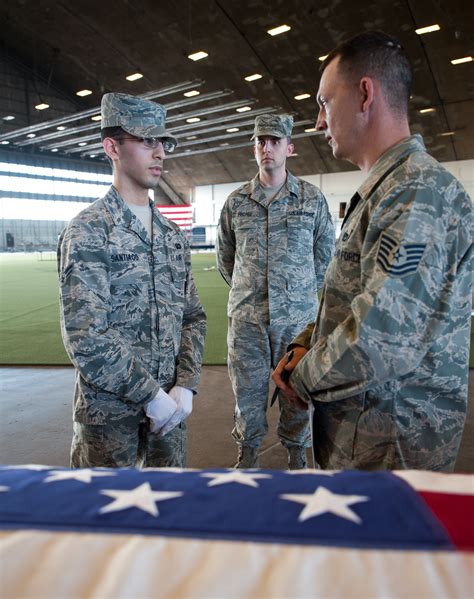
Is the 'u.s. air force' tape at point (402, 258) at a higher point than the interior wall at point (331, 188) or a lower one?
lower

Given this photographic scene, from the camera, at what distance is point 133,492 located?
0.73m

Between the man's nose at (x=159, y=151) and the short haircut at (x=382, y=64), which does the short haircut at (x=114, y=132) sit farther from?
the short haircut at (x=382, y=64)

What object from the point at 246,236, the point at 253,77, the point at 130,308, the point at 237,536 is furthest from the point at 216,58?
the point at 237,536

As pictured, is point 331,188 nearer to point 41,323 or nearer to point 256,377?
point 41,323

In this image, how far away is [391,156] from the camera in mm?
1253

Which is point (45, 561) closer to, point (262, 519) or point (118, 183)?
point (262, 519)

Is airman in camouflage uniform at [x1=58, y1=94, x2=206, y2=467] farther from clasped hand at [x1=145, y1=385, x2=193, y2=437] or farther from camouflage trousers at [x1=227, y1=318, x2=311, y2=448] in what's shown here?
camouflage trousers at [x1=227, y1=318, x2=311, y2=448]

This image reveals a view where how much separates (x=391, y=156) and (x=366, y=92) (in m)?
0.18

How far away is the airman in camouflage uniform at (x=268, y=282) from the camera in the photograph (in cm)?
271

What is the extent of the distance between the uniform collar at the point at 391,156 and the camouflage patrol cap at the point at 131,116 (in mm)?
869

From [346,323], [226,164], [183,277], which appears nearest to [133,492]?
[346,323]

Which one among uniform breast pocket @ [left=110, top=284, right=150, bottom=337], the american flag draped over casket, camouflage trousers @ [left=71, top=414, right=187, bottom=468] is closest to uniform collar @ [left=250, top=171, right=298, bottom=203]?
uniform breast pocket @ [left=110, top=284, right=150, bottom=337]

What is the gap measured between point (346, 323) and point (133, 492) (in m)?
0.64

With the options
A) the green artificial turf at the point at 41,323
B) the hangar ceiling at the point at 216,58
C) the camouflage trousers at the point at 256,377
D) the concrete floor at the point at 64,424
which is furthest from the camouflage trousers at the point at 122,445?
the hangar ceiling at the point at 216,58
